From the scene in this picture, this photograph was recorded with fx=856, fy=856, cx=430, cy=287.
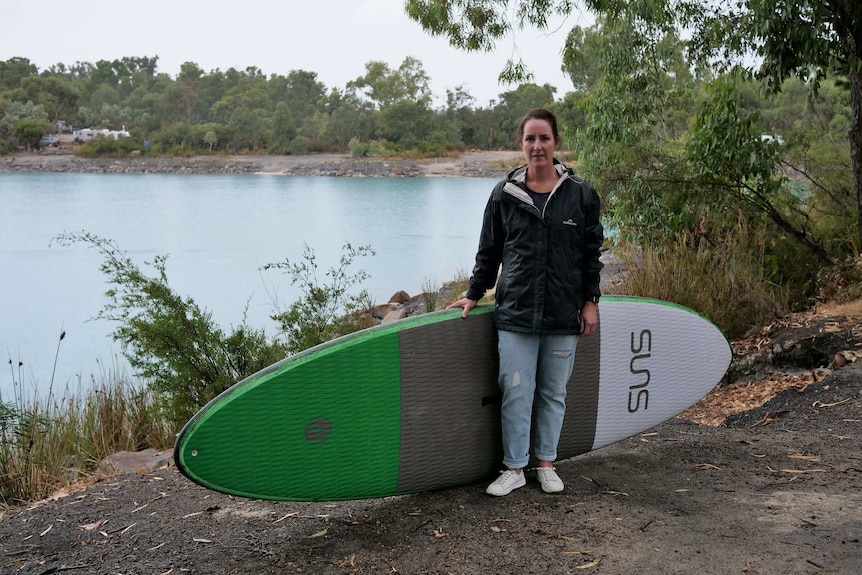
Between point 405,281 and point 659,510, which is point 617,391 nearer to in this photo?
point 659,510

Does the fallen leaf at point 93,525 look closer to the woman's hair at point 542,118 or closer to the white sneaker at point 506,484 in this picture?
the white sneaker at point 506,484

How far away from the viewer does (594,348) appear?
3207mm

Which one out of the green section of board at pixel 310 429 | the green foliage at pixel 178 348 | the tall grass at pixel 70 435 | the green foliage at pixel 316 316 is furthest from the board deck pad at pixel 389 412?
the green foliage at pixel 316 316

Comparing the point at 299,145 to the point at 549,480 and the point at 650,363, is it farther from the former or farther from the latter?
the point at 549,480

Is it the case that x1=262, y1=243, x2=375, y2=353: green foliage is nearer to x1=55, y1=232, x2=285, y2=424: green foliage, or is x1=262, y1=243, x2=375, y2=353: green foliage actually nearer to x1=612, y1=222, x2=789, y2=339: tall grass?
x1=55, y1=232, x2=285, y2=424: green foliage

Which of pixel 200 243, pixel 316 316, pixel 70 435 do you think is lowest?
pixel 200 243

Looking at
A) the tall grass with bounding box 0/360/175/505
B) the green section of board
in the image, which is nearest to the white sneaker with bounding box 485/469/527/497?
the green section of board

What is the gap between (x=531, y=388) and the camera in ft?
9.17

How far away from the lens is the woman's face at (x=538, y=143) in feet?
8.75

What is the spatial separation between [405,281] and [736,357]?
989cm

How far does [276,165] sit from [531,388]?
52.6m

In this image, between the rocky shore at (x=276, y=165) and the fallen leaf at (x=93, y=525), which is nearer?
the fallen leaf at (x=93, y=525)

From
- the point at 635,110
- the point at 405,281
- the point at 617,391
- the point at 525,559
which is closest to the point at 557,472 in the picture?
the point at 617,391

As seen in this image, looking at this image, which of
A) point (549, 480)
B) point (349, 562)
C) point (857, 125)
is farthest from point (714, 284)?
point (349, 562)
